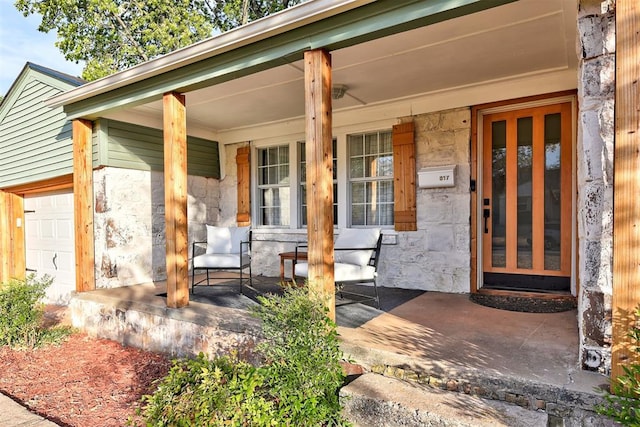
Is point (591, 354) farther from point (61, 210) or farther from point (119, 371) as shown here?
point (61, 210)

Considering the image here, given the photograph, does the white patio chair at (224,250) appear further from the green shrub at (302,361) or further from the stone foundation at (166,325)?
the green shrub at (302,361)

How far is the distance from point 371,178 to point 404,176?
57 cm

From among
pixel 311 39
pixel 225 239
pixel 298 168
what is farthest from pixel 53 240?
pixel 311 39

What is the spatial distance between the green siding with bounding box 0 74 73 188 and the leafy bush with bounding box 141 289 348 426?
4727mm

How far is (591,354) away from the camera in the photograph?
2.02m

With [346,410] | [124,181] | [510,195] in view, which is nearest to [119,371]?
[346,410]

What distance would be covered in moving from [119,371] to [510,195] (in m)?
4.26

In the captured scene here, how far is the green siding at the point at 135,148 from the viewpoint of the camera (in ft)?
16.2

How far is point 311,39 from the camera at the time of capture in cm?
274

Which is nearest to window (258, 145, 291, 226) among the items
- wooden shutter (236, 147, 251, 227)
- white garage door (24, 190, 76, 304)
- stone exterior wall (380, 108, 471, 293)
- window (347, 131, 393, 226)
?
wooden shutter (236, 147, 251, 227)

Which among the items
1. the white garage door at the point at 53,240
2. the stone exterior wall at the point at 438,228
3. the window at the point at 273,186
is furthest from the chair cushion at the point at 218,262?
the white garage door at the point at 53,240

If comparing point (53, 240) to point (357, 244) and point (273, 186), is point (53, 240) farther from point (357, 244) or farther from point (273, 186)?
point (357, 244)

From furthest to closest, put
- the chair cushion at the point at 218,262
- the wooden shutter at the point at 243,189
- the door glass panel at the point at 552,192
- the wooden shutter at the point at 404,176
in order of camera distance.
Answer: the wooden shutter at the point at 243,189
the wooden shutter at the point at 404,176
the chair cushion at the point at 218,262
the door glass panel at the point at 552,192

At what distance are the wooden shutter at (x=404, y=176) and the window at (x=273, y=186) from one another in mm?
1837
